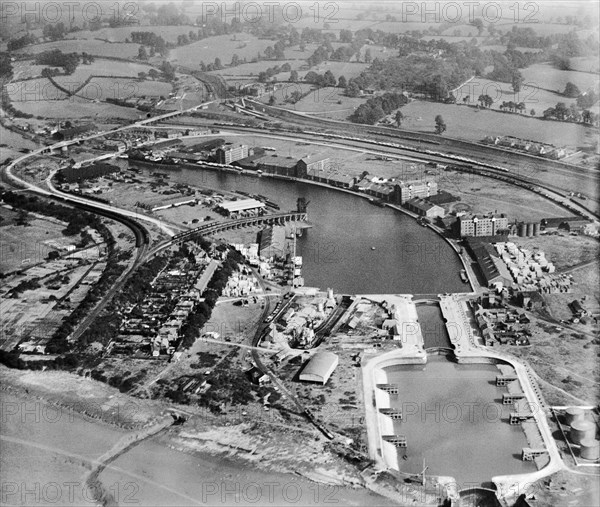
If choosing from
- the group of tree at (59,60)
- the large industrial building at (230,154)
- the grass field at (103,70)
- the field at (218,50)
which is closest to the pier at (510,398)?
the large industrial building at (230,154)

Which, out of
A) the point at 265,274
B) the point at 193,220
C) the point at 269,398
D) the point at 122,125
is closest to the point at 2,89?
the point at 122,125

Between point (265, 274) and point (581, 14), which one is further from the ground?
point (581, 14)

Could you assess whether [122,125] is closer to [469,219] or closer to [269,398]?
[469,219]

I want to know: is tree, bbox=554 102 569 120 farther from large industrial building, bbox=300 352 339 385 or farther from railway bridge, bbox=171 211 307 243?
large industrial building, bbox=300 352 339 385

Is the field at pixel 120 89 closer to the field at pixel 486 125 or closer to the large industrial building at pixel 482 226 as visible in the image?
the field at pixel 486 125

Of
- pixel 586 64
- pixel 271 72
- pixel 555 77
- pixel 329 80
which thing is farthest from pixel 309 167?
pixel 271 72

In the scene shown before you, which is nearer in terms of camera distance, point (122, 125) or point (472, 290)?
point (472, 290)

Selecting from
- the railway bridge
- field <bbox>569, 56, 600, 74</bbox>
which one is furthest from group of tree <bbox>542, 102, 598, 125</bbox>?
the railway bridge

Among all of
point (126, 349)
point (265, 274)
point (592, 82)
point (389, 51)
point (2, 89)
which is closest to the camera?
point (126, 349)
